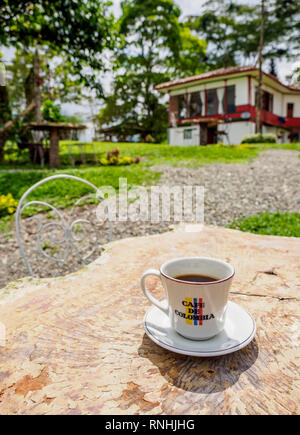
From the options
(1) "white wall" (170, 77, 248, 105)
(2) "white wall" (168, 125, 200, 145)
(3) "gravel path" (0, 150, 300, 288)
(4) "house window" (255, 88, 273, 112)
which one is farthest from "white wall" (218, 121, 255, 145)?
(3) "gravel path" (0, 150, 300, 288)

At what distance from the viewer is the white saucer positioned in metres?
0.59

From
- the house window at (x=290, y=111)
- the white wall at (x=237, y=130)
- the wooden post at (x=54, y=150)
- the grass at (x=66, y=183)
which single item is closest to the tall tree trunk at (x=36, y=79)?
the wooden post at (x=54, y=150)

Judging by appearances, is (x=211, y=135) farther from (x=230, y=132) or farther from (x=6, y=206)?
(x=6, y=206)

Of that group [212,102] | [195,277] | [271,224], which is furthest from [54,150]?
[212,102]

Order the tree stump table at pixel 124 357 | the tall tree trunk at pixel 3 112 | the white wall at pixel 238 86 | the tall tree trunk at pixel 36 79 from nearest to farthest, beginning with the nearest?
the tree stump table at pixel 124 357, the tall tree trunk at pixel 3 112, the tall tree trunk at pixel 36 79, the white wall at pixel 238 86

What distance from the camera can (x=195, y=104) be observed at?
725 inches

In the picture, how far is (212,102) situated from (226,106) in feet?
4.83

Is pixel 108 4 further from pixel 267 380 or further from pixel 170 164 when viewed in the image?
pixel 267 380

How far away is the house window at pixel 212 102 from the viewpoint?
17284 millimetres

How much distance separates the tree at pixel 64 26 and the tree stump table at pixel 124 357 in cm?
725

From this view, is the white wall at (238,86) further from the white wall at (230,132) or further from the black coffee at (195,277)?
the black coffee at (195,277)

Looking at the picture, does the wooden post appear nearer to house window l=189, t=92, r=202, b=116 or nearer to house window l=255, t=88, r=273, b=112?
house window l=189, t=92, r=202, b=116

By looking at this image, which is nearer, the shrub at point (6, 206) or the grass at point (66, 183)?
the shrub at point (6, 206)

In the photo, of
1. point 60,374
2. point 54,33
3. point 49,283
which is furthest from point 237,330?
point 54,33
